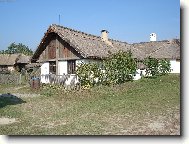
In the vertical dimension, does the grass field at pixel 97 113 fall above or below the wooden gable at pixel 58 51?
below

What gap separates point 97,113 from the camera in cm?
1216

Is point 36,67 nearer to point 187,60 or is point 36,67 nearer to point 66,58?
point 66,58

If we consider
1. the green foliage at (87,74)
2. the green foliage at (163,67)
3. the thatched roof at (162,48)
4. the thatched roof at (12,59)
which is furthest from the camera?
the thatched roof at (12,59)

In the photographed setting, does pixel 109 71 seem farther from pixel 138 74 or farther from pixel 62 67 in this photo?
pixel 138 74

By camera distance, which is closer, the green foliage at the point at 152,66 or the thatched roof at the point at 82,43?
the thatched roof at the point at 82,43

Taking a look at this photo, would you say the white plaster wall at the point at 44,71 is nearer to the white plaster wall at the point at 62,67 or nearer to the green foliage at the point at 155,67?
the white plaster wall at the point at 62,67

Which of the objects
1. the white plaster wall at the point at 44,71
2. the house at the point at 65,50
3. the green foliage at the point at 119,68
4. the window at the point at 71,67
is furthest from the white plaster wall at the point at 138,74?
the white plaster wall at the point at 44,71

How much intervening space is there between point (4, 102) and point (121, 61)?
10.0 m

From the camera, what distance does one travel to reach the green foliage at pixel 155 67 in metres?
26.7

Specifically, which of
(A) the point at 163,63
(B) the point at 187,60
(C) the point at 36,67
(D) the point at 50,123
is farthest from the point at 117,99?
(C) the point at 36,67

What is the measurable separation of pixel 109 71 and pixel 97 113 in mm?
9679

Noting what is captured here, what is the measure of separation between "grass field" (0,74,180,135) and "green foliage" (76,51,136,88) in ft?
8.92

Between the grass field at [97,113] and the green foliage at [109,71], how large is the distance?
272 cm

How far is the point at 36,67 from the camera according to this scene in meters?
45.1
